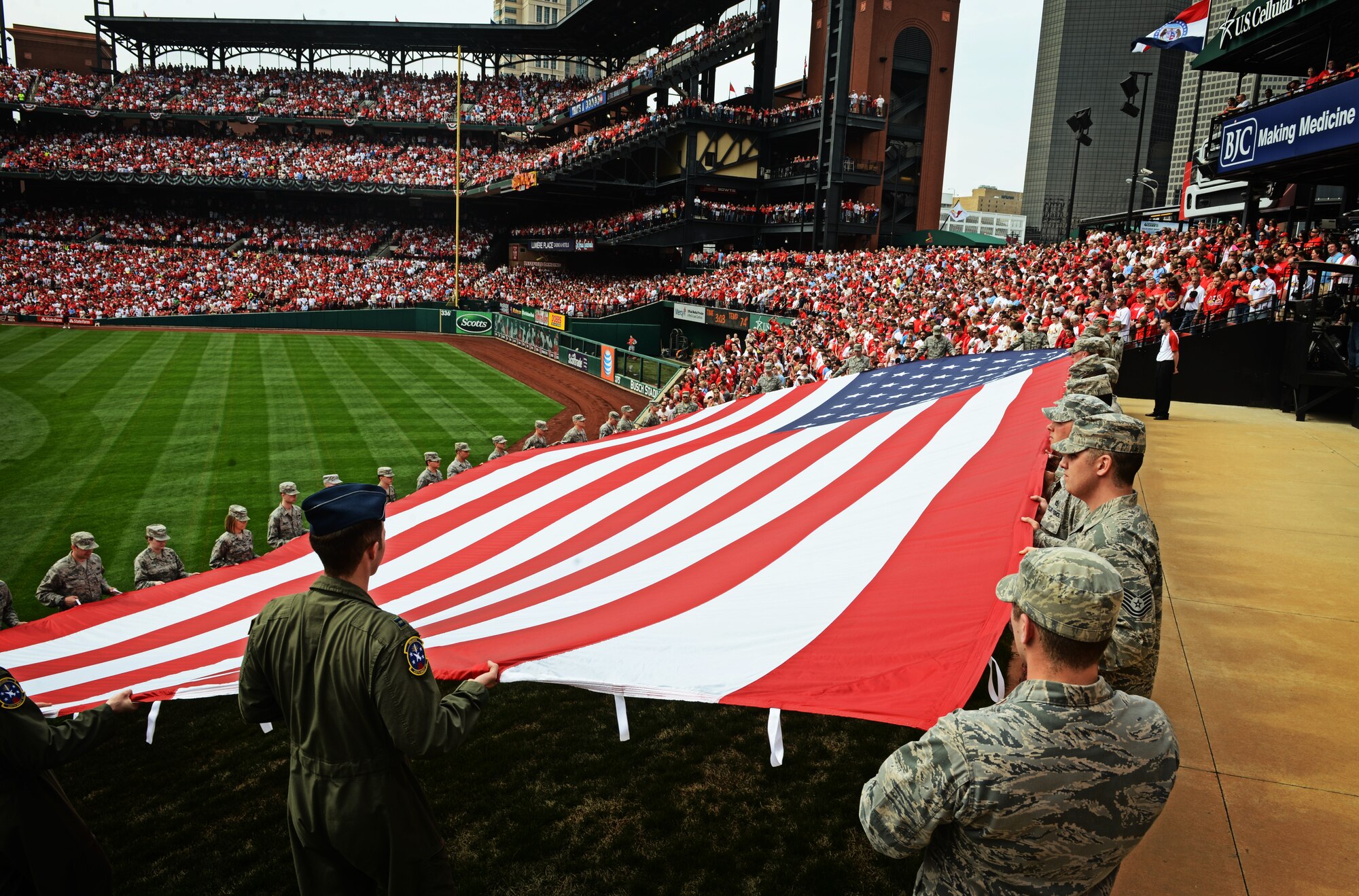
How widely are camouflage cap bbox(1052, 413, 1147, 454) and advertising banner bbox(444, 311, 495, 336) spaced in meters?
42.3

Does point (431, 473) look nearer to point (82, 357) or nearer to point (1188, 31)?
point (1188, 31)

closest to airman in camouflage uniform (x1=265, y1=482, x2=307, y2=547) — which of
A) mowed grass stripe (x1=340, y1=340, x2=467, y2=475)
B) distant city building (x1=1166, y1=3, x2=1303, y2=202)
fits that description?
mowed grass stripe (x1=340, y1=340, x2=467, y2=475)

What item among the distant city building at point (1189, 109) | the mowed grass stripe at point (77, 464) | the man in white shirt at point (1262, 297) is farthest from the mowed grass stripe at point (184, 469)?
the distant city building at point (1189, 109)

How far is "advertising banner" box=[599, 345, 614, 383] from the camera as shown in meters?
28.8

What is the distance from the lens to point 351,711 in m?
2.65

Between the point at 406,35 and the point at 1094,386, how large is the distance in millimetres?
64717

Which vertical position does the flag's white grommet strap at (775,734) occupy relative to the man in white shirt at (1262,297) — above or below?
below

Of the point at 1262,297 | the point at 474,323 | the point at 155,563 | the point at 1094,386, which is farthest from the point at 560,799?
the point at 474,323

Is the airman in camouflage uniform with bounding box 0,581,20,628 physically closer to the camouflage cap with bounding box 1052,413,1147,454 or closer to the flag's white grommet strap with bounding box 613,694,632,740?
the flag's white grommet strap with bounding box 613,694,632,740

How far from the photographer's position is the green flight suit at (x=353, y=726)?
8.58 feet

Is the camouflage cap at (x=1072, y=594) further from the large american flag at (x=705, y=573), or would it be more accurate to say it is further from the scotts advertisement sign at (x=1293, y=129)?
the scotts advertisement sign at (x=1293, y=129)

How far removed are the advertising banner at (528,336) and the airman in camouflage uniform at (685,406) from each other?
50.9ft

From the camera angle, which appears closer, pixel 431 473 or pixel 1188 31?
pixel 431 473

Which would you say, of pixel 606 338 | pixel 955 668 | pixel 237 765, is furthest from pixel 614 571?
pixel 606 338
